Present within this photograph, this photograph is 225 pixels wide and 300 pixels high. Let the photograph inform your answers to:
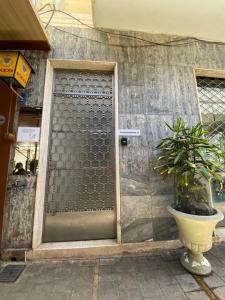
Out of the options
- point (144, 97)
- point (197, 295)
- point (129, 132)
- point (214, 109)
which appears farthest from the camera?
point (214, 109)

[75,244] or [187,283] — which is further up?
[75,244]

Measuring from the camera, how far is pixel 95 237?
2.21 m

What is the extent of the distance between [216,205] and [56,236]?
Result: 92.9 inches

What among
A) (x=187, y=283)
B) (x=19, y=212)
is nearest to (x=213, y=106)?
(x=187, y=283)

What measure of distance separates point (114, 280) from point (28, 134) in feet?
Result: 6.35

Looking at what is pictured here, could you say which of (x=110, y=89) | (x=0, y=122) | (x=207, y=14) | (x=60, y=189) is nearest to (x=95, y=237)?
(x=60, y=189)

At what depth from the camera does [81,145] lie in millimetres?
2369

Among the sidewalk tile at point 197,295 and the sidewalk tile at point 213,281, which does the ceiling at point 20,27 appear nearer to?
the sidewalk tile at point 197,295

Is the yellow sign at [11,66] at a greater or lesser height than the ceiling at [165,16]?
lesser

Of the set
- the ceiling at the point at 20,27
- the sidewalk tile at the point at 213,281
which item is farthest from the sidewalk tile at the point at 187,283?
the ceiling at the point at 20,27

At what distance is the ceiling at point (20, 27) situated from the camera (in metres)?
1.75

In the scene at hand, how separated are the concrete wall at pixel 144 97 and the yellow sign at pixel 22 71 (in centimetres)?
18

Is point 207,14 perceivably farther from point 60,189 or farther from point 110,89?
point 60,189

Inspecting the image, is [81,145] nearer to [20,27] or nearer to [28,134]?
[28,134]
